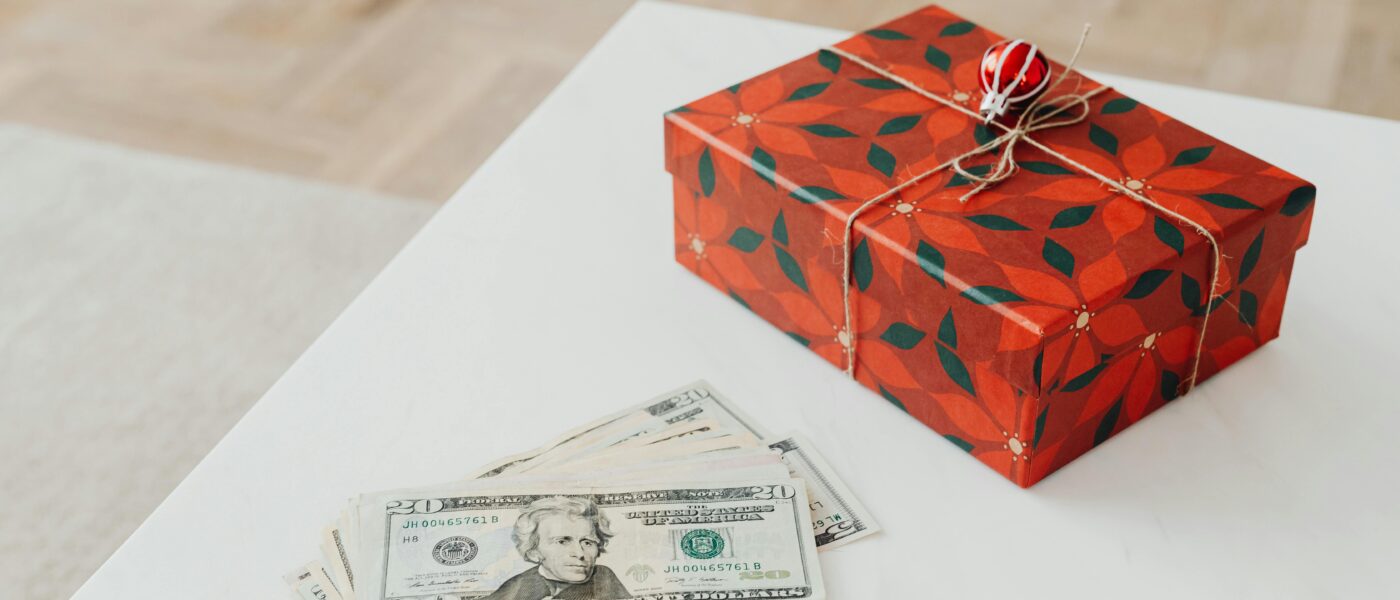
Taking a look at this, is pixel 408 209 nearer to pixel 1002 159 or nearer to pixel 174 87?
pixel 174 87

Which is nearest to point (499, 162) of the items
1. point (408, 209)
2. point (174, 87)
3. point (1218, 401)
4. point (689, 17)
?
point (689, 17)

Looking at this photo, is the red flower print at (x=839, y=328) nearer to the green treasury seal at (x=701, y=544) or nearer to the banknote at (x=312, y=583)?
the green treasury seal at (x=701, y=544)

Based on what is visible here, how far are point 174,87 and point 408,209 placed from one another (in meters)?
0.56

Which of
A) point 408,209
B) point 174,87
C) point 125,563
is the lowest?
point 125,563

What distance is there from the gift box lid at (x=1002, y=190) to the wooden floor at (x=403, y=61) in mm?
1080

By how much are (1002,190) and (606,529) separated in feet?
1.05

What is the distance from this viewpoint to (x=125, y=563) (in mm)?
737

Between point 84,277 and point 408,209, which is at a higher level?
point 408,209

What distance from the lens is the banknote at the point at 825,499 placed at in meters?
0.75

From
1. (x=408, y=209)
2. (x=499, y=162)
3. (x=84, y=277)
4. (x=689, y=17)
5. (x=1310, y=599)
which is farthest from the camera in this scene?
(x=408, y=209)

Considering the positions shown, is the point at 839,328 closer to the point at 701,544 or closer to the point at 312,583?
the point at 701,544

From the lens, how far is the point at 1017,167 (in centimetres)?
84

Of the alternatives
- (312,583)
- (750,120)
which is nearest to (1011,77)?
(750,120)

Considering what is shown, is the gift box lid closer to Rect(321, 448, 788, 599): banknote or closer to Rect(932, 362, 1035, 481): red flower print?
Rect(932, 362, 1035, 481): red flower print
